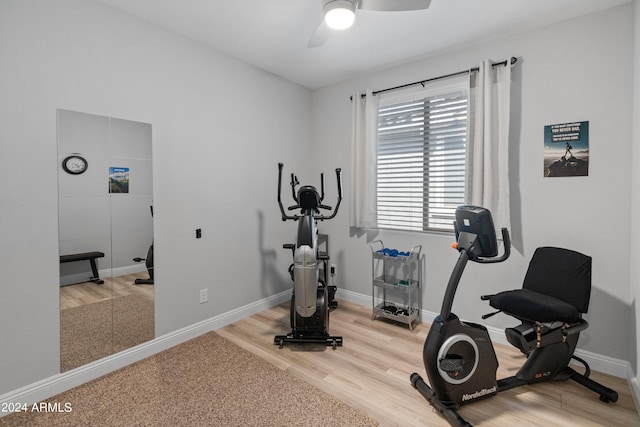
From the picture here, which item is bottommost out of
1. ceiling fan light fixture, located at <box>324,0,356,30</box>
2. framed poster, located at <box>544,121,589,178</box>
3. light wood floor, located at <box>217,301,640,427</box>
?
light wood floor, located at <box>217,301,640,427</box>

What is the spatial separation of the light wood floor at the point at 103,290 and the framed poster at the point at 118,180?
660 mm

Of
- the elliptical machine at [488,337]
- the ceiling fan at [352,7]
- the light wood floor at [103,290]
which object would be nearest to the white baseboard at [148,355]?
Answer: the elliptical machine at [488,337]

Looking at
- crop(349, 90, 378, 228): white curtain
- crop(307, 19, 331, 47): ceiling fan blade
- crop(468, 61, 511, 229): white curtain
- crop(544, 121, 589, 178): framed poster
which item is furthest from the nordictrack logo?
crop(307, 19, 331, 47): ceiling fan blade

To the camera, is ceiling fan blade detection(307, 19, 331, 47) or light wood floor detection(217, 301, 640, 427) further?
ceiling fan blade detection(307, 19, 331, 47)

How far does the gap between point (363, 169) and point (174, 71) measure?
79.7 inches

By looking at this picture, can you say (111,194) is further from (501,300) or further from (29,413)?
(501,300)

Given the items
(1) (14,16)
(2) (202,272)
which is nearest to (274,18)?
(1) (14,16)

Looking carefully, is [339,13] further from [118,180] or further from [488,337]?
[488,337]

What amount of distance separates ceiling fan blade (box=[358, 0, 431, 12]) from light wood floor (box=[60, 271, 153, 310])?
2.50m

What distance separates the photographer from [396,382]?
2.16 meters

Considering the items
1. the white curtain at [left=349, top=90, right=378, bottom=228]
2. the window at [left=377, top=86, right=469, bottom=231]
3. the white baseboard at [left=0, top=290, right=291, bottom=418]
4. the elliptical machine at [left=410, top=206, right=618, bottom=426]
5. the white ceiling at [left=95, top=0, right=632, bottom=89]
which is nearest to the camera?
the elliptical machine at [left=410, top=206, right=618, bottom=426]

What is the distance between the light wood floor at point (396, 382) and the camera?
5.98 feet

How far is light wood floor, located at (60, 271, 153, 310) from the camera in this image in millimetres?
2096

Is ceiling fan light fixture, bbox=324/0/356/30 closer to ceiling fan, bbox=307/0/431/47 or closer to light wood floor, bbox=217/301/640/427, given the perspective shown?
ceiling fan, bbox=307/0/431/47
